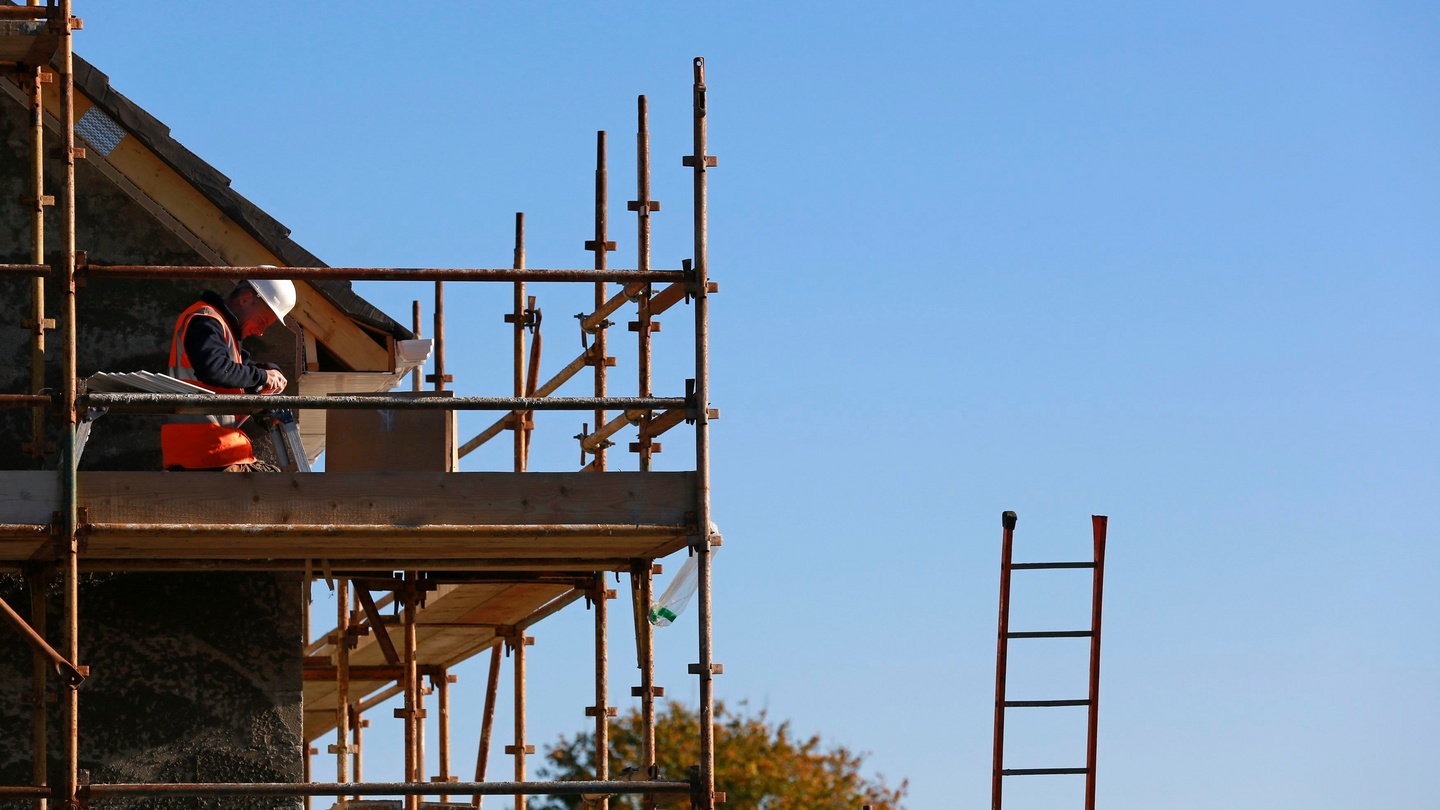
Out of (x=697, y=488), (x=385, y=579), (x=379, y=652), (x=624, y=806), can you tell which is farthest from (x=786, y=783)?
(x=697, y=488)

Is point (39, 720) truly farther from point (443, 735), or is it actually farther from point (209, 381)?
point (443, 735)

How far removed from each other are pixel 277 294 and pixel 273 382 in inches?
19.4

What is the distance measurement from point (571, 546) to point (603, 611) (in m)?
2.57

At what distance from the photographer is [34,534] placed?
8883 mm

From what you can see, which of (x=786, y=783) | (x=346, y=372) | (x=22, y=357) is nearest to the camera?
(x=22, y=357)

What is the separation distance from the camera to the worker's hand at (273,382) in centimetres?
995

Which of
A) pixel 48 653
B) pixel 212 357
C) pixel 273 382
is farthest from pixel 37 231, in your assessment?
pixel 48 653

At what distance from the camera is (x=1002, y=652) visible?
1051cm

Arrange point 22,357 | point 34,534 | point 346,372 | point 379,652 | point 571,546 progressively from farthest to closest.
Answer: point 379,652 → point 346,372 → point 22,357 → point 571,546 → point 34,534

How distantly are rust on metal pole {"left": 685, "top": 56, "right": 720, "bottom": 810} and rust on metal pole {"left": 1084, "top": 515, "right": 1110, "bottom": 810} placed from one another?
6.72 ft

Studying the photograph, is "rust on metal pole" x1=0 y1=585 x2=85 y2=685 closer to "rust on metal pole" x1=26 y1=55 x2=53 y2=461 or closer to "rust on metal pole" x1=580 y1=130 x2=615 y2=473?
"rust on metal pole" x1=26 y1=55 x2=53 y2=461

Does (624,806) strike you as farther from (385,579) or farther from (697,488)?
(697,488)

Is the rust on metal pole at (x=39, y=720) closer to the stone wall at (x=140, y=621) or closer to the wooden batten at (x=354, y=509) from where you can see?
the wooden batten at (x=354, y=509)

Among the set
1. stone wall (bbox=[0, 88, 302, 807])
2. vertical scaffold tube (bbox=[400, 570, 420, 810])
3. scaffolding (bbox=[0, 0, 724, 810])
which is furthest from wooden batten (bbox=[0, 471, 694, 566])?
vertical scaffold tube (bbox=[400, 570, 420, 810])
